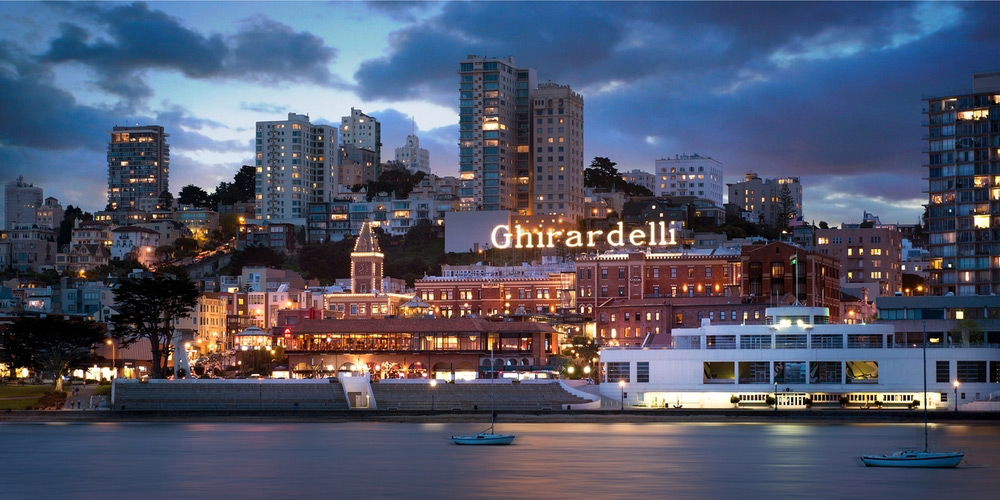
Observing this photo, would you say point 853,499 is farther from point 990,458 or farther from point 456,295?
point 456,295

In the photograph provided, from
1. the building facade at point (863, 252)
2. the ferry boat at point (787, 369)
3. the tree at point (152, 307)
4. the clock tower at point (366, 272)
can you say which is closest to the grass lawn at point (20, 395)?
the tree at point (152, 307)

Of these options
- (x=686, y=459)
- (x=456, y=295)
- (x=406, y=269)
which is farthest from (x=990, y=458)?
(x=406, y=269)

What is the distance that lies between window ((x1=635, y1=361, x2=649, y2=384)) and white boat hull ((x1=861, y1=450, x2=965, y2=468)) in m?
37.6

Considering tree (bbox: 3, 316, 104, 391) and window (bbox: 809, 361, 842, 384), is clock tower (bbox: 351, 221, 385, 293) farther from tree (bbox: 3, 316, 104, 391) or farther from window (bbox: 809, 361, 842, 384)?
window (bbox: 809, 361, 842, 384)

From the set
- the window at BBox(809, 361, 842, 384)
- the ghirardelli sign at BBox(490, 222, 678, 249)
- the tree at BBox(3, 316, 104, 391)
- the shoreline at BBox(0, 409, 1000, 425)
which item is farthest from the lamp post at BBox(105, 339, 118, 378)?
the window at BBox(809, 361, 842, 384)

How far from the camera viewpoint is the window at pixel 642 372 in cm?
10112

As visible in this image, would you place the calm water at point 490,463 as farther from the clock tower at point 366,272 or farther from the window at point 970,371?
the clock tower at point 366,272

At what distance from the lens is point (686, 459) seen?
68.9 m

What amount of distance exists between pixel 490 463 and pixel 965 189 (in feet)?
341

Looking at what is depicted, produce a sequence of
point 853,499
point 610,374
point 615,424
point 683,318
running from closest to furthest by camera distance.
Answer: point 853,499 < point 615,424 < point 610,374 < point 683,318

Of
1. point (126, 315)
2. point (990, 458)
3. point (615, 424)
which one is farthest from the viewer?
point (126, 315)

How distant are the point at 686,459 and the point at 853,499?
16.6m

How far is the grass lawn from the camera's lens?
346 feet

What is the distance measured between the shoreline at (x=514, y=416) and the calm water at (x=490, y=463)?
9.34 feet
